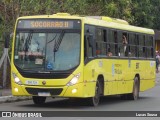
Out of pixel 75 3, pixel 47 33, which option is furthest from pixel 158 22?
pixel 47 33

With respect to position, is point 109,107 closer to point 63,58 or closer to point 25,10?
point 63,58

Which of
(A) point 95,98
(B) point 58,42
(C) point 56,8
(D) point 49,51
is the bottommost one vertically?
(A) point 95,98

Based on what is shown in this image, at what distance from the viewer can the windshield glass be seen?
17.1 metres

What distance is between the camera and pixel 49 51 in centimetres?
1728

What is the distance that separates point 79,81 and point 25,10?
389 inches

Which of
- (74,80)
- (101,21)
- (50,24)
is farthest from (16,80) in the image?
(101,21)

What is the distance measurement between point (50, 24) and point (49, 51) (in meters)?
0.88

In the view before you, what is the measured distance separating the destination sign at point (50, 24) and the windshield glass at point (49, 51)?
0.16 metres

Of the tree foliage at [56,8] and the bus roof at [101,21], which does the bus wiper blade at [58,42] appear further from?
the tree foliage at [56,8]

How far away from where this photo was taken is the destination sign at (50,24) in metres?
17.4

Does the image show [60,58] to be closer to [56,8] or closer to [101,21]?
[101,21]

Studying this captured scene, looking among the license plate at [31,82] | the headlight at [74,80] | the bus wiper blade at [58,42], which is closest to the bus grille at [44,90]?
the license plate at [31,82]

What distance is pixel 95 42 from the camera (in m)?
18.2

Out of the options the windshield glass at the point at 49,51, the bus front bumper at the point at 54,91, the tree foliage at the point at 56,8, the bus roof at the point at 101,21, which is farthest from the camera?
the tree foliage at the point at 56,8
